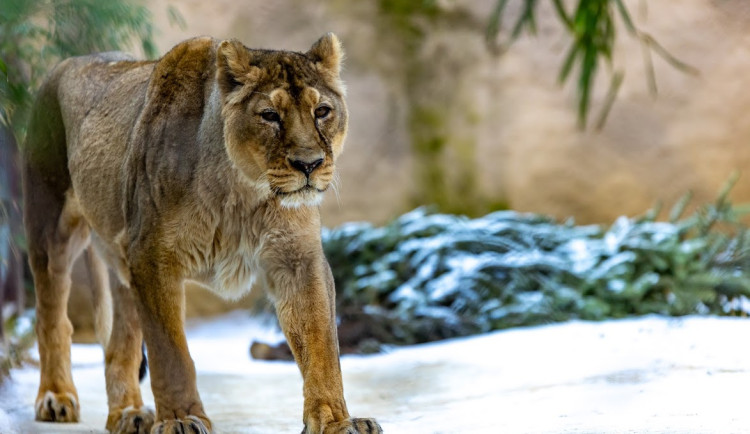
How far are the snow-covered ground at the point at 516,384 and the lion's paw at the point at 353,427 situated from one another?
1.51 ft

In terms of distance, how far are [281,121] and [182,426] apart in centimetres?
108

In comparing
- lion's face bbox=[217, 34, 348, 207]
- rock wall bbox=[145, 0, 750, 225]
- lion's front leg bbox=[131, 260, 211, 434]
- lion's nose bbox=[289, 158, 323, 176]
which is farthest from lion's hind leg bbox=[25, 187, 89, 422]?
rock wall bbox=[145, 0, 750, 225]

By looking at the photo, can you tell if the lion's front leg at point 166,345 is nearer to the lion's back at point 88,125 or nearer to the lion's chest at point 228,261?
the lion's chest at point 228,261

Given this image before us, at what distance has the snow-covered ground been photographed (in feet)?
12.3

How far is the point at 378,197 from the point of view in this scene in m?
10.0

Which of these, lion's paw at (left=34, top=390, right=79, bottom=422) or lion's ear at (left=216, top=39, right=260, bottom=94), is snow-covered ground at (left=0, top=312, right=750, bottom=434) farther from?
lion's ear at (left=216, top=39, right=260, bottom=94)

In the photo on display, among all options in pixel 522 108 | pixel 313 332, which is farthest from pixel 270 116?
pixel 522 108

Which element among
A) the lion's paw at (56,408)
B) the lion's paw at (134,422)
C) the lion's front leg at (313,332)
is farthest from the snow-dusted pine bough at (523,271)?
the lion's front leg at (313,332)

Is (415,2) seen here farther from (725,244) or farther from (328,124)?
(328,124)

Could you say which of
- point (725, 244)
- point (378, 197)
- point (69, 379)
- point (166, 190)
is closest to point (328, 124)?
point (166, 190)

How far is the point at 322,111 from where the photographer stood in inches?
141

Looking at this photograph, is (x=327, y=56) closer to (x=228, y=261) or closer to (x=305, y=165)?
(x=305, y=165)

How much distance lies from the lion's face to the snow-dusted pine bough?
3542mm

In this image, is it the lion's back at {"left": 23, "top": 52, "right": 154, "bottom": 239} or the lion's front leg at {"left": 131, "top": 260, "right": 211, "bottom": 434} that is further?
the lion's back at {"left": 23, "top": 52, "right": 154, "bottom": 239}
